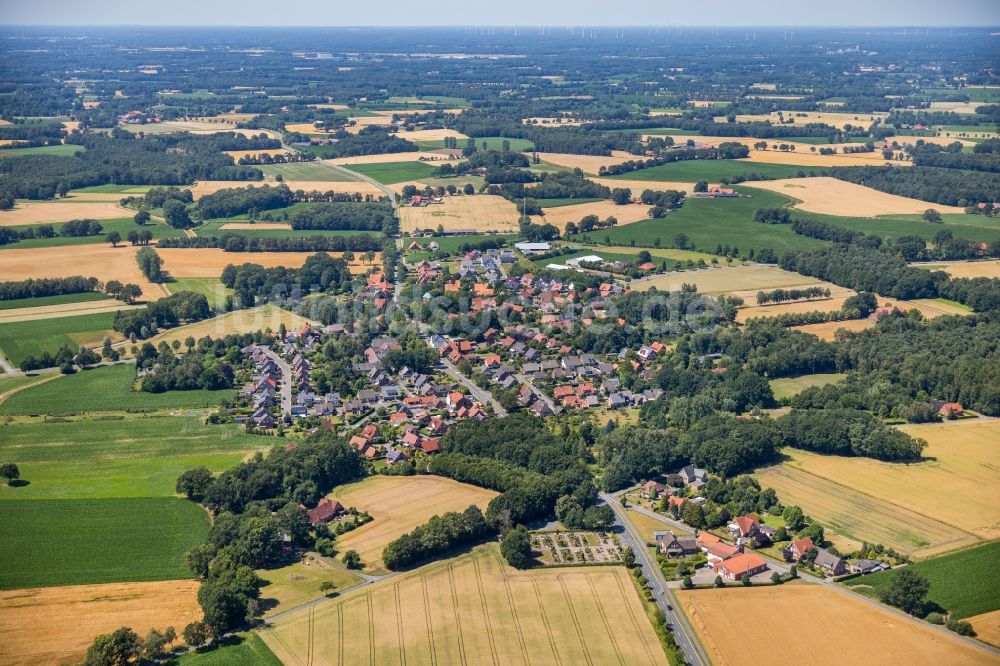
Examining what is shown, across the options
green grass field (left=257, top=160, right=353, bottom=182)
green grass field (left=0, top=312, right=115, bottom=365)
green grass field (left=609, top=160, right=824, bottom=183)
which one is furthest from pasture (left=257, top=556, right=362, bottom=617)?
green grass field (left=609, top=160, right=824, bottom=183)

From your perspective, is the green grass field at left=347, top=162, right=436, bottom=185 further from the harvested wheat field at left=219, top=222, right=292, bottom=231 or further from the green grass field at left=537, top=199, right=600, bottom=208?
the harvested wheat field at left=219, top=222, right=292, bottom=231

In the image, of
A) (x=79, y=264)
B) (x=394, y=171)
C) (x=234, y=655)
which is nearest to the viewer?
(x=234, y=655)

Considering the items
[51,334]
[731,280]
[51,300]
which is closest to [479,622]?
[51,334]

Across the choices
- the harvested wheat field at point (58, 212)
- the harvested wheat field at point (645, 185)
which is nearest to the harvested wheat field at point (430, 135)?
the harvested wheat field at point (645, 185)

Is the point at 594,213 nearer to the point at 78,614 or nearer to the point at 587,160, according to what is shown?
the point at 587,160

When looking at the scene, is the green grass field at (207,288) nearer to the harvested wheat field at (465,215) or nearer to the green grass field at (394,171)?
the harvested wheat field at (465,215)

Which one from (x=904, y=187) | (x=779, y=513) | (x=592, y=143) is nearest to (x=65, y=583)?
(x=779, y=513)
